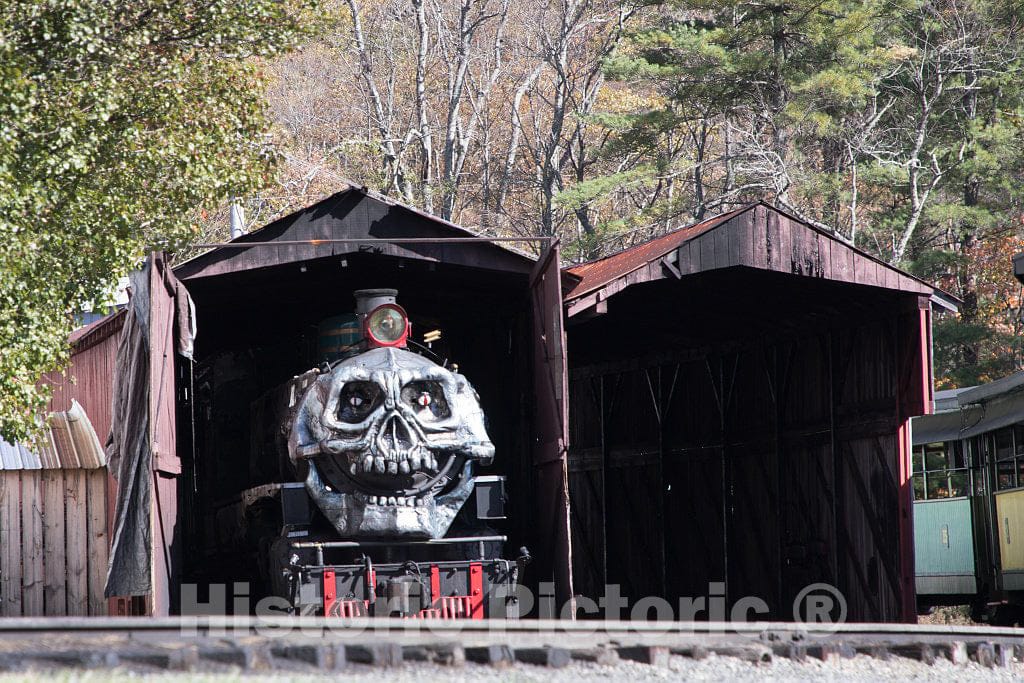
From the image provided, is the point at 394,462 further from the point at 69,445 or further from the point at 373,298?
the point at 69,445

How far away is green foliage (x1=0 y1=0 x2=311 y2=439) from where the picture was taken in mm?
13773

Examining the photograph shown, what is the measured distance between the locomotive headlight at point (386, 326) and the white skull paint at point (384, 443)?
0.30 m

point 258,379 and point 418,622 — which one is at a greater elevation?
point 258,379

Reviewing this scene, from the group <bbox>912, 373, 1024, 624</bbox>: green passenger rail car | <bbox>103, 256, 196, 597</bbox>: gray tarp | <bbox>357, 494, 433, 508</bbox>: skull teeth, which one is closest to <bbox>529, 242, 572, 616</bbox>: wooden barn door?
<bbox>357, 494, 433, 508</bbox>: skull teeth

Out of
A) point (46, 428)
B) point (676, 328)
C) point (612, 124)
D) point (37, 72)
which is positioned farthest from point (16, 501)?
point (612, 124)

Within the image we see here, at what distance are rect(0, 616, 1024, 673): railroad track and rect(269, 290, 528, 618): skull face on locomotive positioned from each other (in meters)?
3.61

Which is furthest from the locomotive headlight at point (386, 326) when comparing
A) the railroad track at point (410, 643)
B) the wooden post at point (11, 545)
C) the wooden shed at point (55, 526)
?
the wooden post at point (11, 545)

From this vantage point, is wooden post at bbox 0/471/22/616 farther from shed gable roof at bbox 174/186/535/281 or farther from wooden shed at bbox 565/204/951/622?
wooden shed at bbox 565/204/951/622

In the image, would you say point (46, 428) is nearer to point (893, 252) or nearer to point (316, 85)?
point (893, 252)

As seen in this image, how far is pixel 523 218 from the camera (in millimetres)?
39406

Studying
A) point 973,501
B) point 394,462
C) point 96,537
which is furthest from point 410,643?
point 973,501

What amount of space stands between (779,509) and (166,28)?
33.9 feet

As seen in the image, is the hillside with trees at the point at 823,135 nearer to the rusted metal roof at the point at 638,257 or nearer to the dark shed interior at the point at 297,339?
the dark shed interior at the point at 297,339

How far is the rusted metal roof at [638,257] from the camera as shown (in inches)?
555
